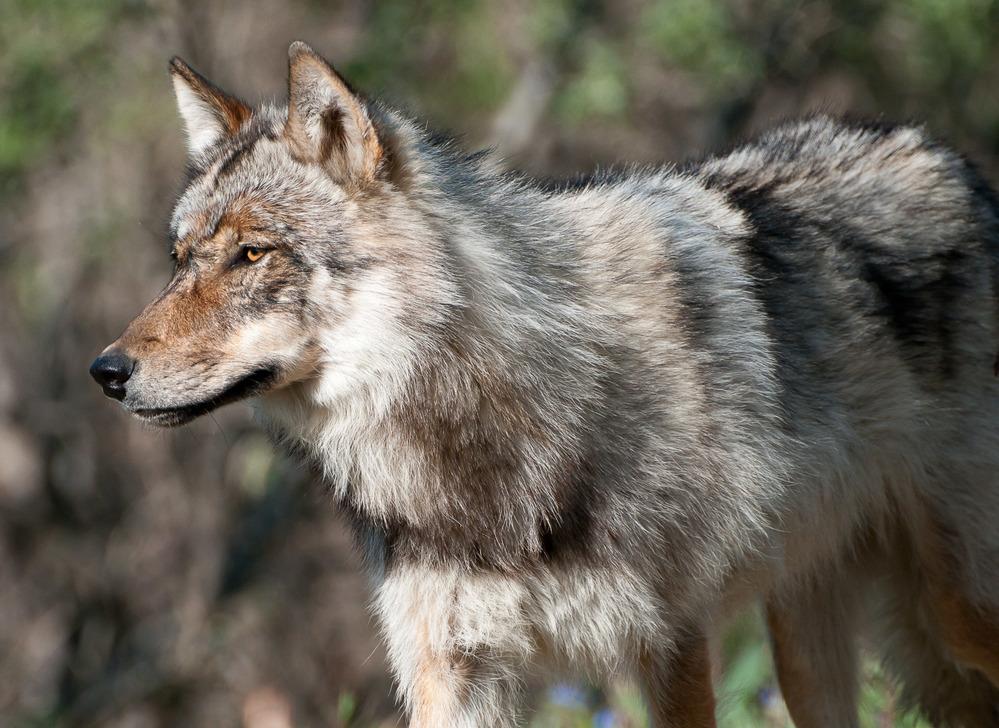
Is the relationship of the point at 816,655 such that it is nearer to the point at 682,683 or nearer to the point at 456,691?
the point at 682,683

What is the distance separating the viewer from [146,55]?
9.85 metres

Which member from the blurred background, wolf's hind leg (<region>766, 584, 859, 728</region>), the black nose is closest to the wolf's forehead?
the black nose

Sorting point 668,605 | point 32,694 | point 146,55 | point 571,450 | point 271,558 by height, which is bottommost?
point 32,694

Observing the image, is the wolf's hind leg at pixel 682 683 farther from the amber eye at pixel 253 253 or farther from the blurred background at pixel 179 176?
the blurred background at pixel 179 176

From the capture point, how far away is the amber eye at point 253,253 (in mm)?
3805

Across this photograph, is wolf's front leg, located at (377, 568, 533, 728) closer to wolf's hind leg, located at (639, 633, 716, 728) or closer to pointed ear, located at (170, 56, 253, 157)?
wolf's hind leg, located at (639, 633, 716, 728)

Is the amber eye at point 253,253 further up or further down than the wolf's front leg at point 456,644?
further up

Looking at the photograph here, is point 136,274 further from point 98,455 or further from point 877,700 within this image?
point 877,700

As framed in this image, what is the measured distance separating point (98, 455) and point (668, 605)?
10.2m

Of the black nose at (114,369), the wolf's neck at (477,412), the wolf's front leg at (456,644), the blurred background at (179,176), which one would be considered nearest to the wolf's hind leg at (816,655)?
the wolf's front leg at (456,644)

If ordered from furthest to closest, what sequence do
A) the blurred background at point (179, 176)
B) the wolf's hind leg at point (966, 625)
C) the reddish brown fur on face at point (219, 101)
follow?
the blurred background at point (179, 176) < the wolf's hind leg at point (966, 625) < the reddish brown fur on face at point (219, 101)

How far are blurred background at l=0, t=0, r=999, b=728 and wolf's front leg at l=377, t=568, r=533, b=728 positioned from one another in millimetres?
4260

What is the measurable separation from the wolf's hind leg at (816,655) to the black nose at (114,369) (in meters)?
2.45

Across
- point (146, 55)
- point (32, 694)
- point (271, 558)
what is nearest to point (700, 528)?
point (146, 55)
